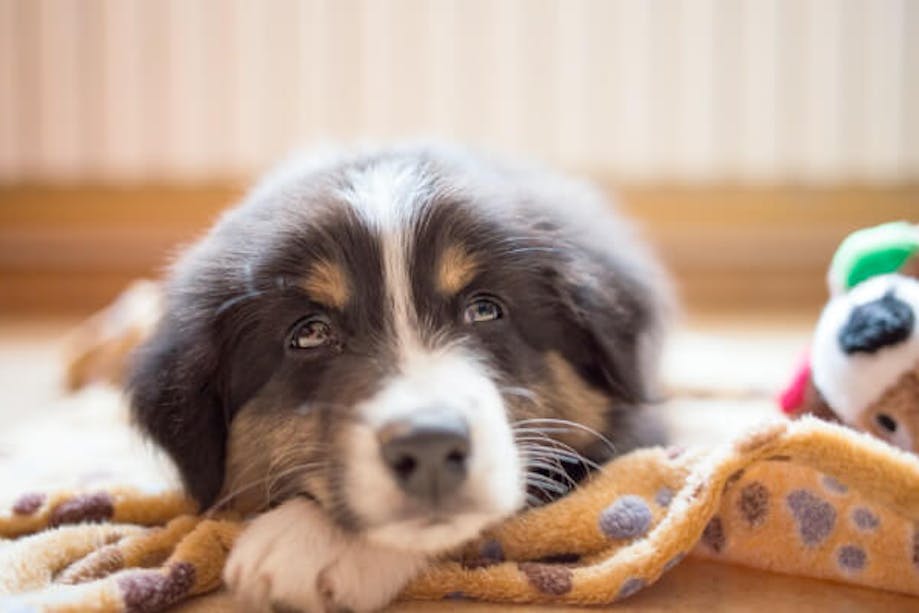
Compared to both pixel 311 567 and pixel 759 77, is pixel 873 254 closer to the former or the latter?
pixel 311 567

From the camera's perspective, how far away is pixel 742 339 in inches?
210

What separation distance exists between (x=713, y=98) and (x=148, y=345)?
4806 mm

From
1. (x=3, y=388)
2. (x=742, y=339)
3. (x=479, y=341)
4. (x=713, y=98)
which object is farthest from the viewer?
(x=713, y=98)

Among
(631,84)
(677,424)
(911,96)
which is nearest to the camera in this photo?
(677,424)

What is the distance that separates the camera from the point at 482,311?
235cm

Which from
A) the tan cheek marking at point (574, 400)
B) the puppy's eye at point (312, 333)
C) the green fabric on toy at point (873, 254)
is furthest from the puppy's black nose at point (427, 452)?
the green fabric on toy at point (873, 254)

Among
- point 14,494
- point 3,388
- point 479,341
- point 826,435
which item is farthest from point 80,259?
point 826,435

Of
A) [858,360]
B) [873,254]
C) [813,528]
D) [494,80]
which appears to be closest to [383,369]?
[813,528]

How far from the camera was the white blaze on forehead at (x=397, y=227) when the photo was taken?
221cm

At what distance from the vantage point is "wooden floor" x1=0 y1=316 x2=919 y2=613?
2012 millimetres

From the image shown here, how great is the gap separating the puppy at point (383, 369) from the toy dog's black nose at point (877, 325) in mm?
512

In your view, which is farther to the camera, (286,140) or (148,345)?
(286,140)

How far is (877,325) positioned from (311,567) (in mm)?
1249

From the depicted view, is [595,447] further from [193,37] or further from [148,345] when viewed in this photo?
[193,37]
